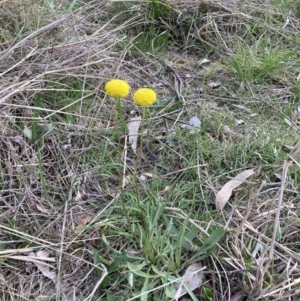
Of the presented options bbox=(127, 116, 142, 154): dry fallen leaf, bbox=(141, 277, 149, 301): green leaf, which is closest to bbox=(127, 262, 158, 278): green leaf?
bbox=(141, 277, 149, 301): green leaf

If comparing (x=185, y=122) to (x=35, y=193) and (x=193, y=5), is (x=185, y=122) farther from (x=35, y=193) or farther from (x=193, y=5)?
(x=193, y=5)

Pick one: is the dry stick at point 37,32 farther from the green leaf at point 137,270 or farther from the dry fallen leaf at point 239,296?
the dry fallen leaf at point 239,296

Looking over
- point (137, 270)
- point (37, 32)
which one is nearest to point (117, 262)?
point (137, 270)

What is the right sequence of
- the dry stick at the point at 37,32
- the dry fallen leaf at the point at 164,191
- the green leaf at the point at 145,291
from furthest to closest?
the dry stick at the point at 37,32 < the dry fallen leaf at the point at 164,191 < the green leaf at the point at 145,291

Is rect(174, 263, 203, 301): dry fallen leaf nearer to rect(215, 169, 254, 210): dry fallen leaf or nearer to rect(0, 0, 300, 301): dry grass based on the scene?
rect(0, 0, 300, 301): dry grass

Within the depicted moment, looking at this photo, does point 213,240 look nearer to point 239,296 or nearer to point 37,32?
point 239,296

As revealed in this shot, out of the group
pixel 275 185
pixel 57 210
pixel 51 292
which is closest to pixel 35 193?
pixel 57 210

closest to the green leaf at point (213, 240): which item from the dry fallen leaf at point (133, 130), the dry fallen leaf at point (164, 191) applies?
the dry fallen leaf at point (164, 191)
